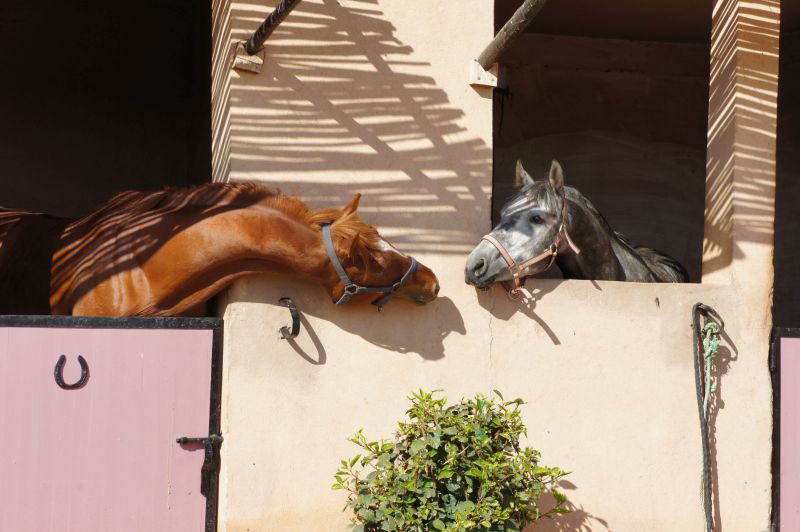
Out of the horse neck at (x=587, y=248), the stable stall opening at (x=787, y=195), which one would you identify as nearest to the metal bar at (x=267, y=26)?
the horse neck at (x=587, y=248)

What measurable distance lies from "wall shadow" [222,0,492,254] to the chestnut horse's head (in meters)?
0.20

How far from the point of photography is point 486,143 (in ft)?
14.5

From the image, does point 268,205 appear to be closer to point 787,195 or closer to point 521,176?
point 521,176

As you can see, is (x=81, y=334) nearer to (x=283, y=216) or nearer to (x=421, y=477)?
(x=283, y=216)

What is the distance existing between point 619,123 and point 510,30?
3.80m

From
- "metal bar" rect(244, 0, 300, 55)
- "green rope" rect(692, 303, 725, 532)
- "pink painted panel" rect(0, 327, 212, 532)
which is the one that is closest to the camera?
"pink painted panel" rect(0, 327, 212, 532)

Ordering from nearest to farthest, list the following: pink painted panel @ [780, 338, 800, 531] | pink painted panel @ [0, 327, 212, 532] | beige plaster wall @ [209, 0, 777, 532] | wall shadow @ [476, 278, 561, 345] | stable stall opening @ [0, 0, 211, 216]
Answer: pink painted panel @ [0, 327, 212, 532] < beige plaster wall @ [209, 0, 777, 532] < wall shadow @ [476, 278, 561, 345] < pink painted panel @ [780, 338, 800, 531] < stable stall opening @ [0, 0, 211, 216]

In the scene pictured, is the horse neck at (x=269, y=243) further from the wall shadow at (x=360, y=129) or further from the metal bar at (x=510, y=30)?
the metal bar at (x=510, y=30)

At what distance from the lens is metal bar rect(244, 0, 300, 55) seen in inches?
144

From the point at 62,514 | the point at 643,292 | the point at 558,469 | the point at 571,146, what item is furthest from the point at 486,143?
the point at 571,146

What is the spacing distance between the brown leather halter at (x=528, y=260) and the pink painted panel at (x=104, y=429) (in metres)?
1.29

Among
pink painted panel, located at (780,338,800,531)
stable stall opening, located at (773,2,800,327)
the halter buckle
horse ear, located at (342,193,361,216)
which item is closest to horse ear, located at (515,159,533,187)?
horse ear, located at (342,193,361,216)

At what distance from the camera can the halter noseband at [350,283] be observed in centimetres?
395

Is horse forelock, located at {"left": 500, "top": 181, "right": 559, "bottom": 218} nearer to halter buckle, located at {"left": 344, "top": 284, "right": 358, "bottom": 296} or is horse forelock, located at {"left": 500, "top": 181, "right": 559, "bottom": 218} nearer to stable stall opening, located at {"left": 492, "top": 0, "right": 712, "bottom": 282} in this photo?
halter buckle, located at {"left": 344, "top": 284, "right": 358, "bottom": 296}
